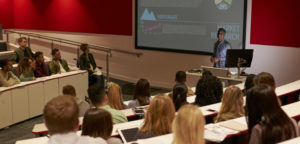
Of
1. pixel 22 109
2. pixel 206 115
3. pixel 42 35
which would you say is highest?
pixel 42 35

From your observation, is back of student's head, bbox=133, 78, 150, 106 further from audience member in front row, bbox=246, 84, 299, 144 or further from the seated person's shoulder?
the seated person's shoulder

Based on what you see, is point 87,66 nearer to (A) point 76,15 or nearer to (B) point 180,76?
(A) point 76,15

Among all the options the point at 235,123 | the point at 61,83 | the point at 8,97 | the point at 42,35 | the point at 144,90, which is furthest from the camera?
the point at 42,35

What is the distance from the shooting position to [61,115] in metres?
2.26

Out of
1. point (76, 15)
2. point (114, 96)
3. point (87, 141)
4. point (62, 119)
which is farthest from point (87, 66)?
point (62, 119)

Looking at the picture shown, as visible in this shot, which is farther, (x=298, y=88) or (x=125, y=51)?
(x=125, y=51)

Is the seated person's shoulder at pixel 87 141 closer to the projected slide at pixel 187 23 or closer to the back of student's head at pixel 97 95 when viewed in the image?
the back of student's head at pixel 97 95

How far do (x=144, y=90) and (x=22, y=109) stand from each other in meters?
2.99

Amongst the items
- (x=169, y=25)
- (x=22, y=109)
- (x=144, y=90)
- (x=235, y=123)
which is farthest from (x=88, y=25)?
(x=235, y=123)

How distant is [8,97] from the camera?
257 inches

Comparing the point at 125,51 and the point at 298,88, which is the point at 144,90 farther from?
the point at 125,51

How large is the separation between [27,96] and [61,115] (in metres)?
4.99

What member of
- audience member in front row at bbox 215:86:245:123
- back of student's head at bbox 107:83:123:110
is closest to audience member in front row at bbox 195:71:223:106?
audience member in front row at bbox 215:86:245:123

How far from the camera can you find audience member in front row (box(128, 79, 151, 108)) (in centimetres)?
483
